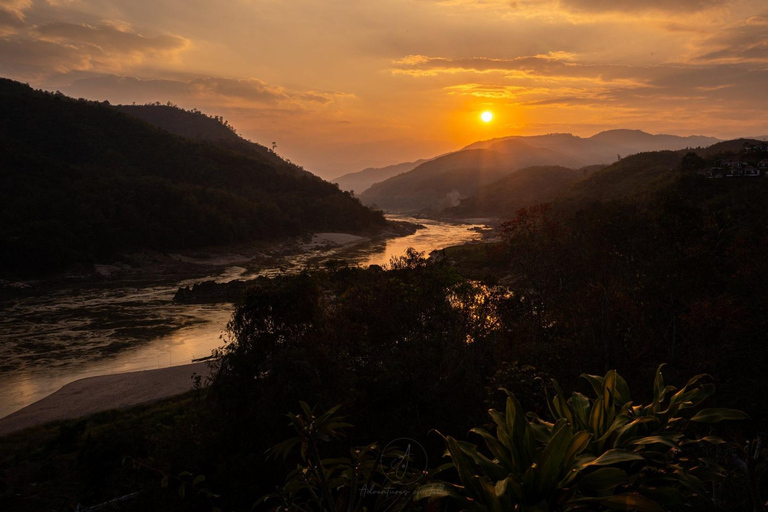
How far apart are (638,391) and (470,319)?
6.13 m

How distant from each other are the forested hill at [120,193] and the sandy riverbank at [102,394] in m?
33.5

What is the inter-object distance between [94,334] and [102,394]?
487 inches

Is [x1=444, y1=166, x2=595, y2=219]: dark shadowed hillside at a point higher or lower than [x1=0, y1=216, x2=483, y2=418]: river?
higher

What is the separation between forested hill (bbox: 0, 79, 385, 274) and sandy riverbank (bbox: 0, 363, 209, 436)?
110ft

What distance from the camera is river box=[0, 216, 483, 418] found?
2488 cm

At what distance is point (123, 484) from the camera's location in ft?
38.6

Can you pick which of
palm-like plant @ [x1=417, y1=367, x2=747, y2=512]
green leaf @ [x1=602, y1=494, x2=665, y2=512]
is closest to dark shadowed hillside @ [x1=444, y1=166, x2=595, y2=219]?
palm-like plant @ [x1=417, y1=367, x2=747, y2=512]

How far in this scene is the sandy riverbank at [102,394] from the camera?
19.3m

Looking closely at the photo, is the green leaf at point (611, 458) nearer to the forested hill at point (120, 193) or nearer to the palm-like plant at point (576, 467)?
the palm-like plant at point (576, 467)

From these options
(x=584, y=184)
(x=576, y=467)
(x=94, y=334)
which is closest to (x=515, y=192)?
(x=584, y=184)

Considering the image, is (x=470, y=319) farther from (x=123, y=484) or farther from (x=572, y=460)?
(x=572, y=460)

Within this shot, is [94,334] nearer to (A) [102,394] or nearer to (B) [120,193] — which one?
(A) [102,394]

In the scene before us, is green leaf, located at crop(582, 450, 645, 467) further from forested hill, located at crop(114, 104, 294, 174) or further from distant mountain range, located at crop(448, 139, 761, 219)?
forested hill, located at crop(114, 104, 294, 174)

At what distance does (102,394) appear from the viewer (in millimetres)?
21766
